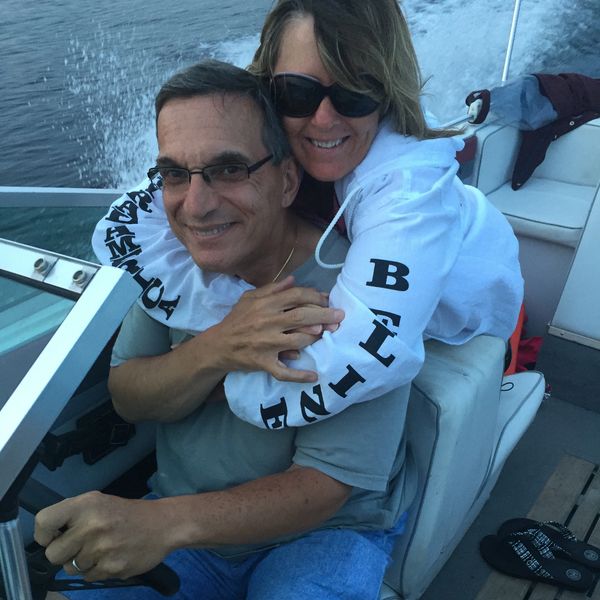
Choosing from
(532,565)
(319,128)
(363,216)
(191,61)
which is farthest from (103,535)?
(191,61)

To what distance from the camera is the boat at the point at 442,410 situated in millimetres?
721

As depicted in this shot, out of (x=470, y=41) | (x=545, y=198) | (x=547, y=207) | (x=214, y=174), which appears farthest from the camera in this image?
(x=470, y=41)

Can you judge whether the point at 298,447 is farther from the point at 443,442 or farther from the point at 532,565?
the point at 532,565

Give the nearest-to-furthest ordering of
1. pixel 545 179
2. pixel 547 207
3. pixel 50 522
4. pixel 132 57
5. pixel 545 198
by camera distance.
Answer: pixel 50 522
pixel 547 207
pixel 545 198
pixel 545 179
pixel 132 57

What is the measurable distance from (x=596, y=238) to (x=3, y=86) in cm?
689

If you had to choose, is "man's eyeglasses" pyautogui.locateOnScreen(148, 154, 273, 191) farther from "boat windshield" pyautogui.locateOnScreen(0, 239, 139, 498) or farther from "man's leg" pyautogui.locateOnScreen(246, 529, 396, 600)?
"man's leg" pyautogui.locateOnScreen(246, 529, 396, 600)

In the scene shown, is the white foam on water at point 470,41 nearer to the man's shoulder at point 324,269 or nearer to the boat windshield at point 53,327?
the man's shoulder at point 324,269

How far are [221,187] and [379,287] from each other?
1.05 ft

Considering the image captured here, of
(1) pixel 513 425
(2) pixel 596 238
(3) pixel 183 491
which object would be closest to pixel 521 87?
(2) pixel 596 238

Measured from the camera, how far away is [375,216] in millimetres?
1074

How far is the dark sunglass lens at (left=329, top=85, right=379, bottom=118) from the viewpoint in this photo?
1.14 m

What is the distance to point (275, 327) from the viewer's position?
40.6 inches

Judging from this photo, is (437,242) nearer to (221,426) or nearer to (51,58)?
(221,426)

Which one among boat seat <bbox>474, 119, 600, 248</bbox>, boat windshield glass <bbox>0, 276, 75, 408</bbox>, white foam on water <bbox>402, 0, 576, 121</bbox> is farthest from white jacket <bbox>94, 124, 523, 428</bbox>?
white foam on water <bbox>402, 0, 576, 121</bbox>
